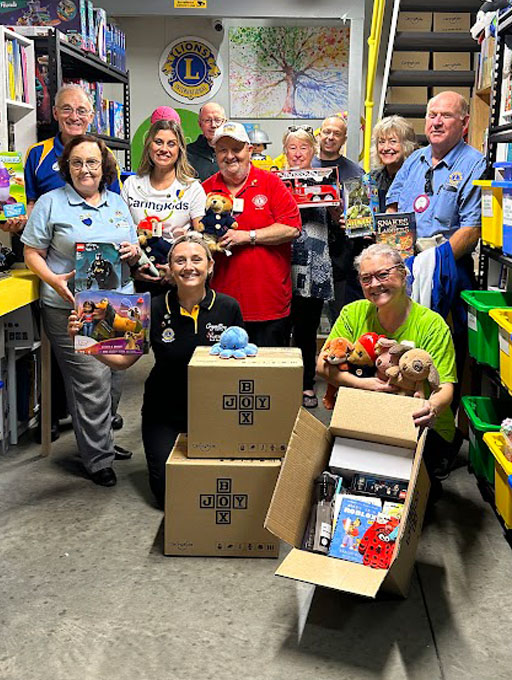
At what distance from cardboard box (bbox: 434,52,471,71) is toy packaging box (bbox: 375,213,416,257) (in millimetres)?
3025

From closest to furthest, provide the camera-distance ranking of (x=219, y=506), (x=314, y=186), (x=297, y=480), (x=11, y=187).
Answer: (x=297, y=480) → (x=219, y=506) → (x=11, y=187) → (x=314, y=186)

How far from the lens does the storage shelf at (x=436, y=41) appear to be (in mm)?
5656

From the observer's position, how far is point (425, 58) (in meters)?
5.97

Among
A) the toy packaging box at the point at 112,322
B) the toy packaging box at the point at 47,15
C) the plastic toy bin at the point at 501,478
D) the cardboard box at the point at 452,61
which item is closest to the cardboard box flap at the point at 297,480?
the plastic toy bin at the point at 501,478

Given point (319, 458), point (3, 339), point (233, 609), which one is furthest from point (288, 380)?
point (3, 339)

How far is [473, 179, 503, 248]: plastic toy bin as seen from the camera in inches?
122

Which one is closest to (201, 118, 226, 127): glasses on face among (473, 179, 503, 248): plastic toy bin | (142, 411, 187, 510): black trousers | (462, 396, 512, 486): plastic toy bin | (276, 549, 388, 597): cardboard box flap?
(473, 179, 503, 248): plastic toy bin

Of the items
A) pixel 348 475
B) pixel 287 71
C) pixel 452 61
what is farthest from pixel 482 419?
pixel 287 71

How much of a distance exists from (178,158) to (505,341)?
1.63 m

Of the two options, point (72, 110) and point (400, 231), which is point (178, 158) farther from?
point (400, 231)

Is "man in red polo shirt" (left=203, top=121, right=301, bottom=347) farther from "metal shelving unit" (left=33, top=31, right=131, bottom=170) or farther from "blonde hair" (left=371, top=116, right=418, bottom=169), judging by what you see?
"metal shelving unit" (left=33, top=31, right=131, bottom=170)

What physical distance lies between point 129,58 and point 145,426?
5.94 m

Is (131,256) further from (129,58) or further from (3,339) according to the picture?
(129,58)

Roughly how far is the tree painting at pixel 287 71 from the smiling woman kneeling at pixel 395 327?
5.66m
